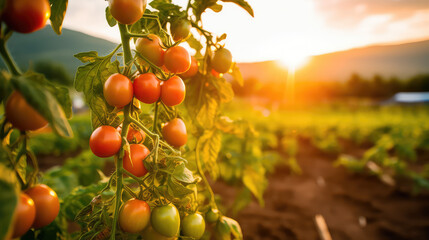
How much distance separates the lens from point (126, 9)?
2.18ft

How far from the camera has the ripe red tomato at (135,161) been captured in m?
0.71

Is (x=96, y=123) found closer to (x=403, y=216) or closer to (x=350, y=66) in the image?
(x=403, y=216)

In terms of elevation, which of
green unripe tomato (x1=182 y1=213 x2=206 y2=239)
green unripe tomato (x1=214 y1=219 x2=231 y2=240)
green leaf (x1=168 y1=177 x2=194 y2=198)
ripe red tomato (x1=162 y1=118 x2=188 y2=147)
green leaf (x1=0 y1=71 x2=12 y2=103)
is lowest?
green unripe tomato (x1=214 y1=219 x2=231 y2=240)

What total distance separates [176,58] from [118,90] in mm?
202

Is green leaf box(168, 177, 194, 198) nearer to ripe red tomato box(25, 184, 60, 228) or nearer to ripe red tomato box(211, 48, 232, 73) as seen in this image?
ripe red tomato box(25, 184, 60, 228)

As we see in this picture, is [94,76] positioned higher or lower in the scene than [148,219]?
higher

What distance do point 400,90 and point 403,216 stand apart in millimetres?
51996

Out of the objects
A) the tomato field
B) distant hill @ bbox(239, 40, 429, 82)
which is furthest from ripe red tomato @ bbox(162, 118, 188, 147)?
distant hill @ bbox(239, 40, 429, 82)

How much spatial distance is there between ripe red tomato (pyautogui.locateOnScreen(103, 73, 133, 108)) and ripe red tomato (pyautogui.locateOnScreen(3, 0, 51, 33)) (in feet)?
0.68

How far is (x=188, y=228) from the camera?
0.77 metres

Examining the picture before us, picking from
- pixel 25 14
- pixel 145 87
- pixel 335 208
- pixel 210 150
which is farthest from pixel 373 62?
pixel 25 14

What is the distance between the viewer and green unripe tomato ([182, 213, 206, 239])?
770 millimetres

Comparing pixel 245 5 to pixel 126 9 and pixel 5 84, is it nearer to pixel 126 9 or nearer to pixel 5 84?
pixel 126 9

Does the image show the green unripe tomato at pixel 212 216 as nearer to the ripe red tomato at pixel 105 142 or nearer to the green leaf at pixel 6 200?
the ripe red tomato at pixel 105 142
